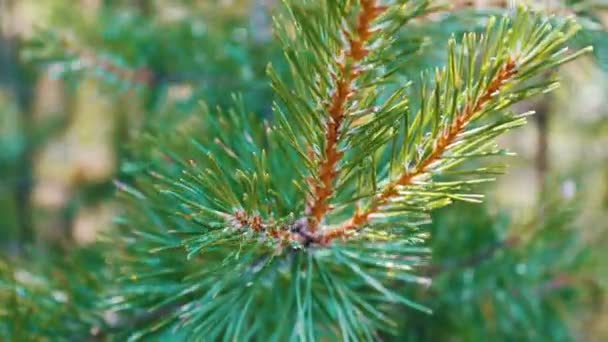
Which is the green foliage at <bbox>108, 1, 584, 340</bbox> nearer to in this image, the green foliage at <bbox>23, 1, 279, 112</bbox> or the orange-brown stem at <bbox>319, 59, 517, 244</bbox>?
the orange-brown stem at <bbox>319, 59, 517, 244</bbox>

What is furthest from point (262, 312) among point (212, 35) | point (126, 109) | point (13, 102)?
point (13, 102)

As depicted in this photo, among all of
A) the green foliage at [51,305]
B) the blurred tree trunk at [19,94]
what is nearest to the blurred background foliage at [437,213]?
the green foliage at [51,305]

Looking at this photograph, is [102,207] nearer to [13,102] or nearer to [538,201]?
[13,102]

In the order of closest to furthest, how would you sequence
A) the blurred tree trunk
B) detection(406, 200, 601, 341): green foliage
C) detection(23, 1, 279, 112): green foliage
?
detection(406, 200, 601, 341): green foliage → detection(23, 1, 279, 112): green foliage → the blurred tree trunk

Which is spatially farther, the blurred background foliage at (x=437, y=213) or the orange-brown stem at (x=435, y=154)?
the blurred background foliage at (x=437, y=213)

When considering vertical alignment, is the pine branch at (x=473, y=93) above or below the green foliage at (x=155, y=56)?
below

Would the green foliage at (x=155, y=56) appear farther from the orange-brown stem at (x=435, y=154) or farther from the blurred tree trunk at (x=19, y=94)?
the blurred tree trunk at (x=19, y=94)

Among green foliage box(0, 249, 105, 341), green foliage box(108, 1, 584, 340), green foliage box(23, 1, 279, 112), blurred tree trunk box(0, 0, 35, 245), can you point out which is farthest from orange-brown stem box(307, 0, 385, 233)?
blurred tree trunk box(0, 0, 35, 245)
